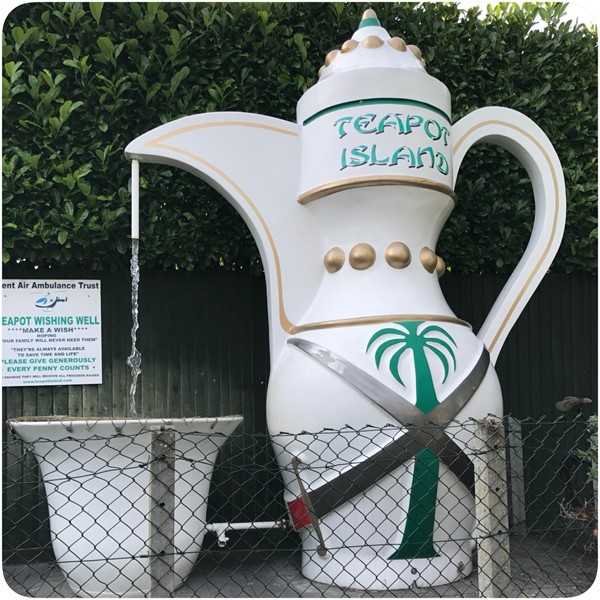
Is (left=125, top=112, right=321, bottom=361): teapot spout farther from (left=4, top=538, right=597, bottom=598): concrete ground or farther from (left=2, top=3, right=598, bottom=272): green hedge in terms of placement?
(left=4, top=538, right=597, bottom=598): concrete ground

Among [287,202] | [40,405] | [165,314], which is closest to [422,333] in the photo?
[287,202]

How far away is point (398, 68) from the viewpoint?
3.61m

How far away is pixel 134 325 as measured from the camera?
3842mm

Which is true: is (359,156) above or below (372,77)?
below

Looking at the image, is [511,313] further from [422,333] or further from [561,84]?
[561,84]

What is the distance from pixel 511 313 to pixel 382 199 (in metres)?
1.00

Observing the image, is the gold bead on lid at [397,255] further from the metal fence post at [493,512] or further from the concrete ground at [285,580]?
the concrete ground at [285,580]

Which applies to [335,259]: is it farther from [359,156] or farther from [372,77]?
[372,77]

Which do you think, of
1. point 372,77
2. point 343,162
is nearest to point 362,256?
point 343,162

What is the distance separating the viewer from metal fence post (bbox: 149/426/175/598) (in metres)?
2.13

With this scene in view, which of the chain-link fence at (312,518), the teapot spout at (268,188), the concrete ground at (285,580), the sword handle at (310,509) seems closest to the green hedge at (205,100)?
the teapot spout at (268,188)

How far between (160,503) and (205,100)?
2859 millimetres

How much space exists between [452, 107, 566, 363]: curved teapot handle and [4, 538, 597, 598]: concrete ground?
1.16 m

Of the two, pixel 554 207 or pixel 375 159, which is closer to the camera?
pixel 375 159
